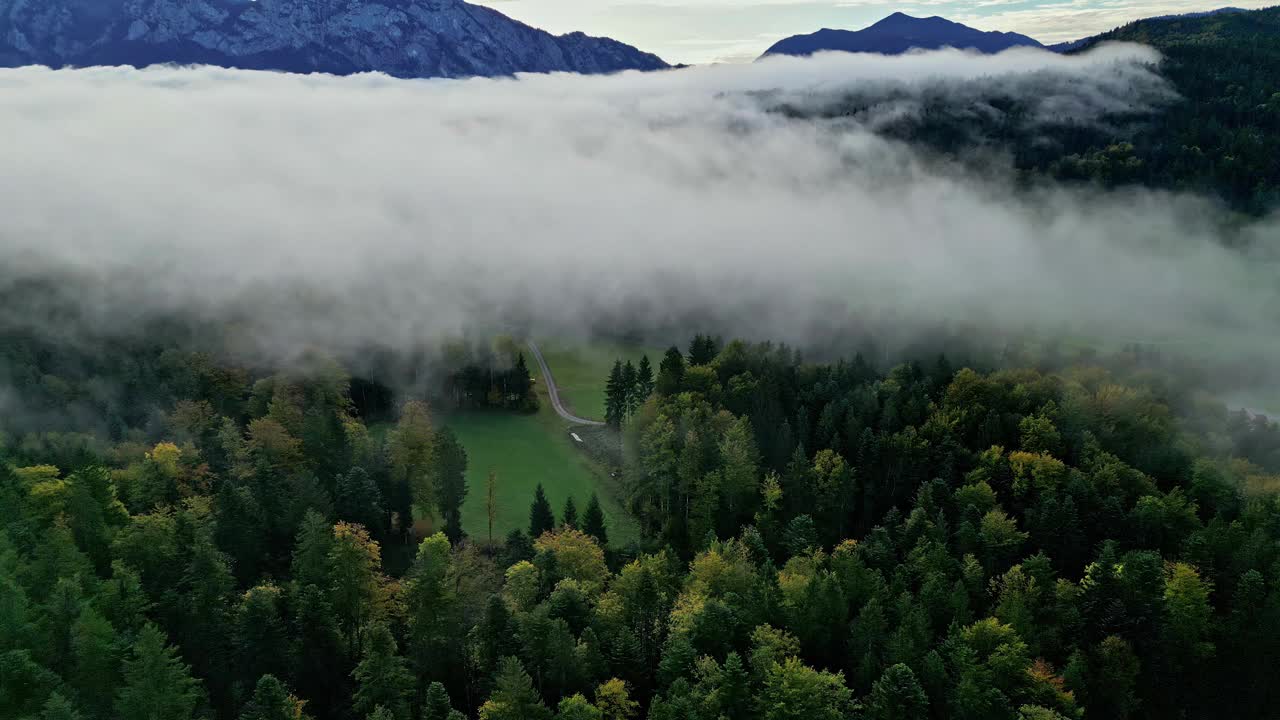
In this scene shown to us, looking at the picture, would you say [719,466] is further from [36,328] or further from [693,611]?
[36,328]

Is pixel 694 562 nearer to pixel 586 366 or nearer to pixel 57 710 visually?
pixel 57 710

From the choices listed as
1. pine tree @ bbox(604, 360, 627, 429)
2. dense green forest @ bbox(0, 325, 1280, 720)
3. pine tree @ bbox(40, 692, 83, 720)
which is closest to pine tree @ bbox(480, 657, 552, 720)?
dense green forest @ bbox(0, 325, 1280, 720)

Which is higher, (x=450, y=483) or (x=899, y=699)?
(x=450, y=483)

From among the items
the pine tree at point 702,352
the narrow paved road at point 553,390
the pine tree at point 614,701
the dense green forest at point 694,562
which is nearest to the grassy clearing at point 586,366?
the narrow paved road at point 553,390

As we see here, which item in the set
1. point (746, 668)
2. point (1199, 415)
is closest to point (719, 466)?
point (746, 668)

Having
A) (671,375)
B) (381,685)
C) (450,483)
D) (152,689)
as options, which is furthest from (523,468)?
(152,689)
